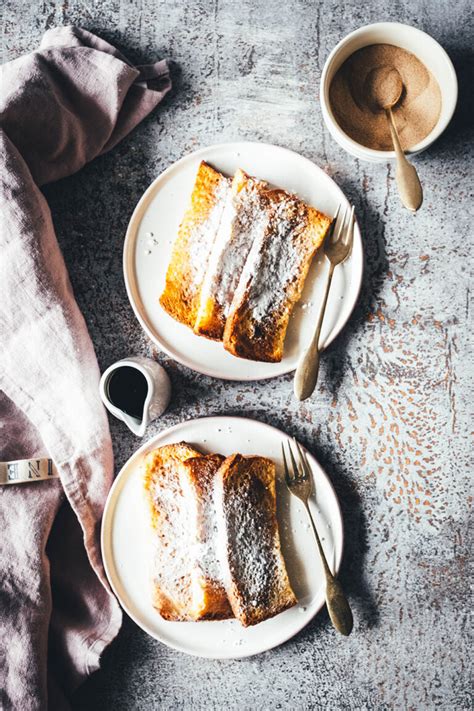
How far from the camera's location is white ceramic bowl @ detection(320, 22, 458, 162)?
1487 millimetres

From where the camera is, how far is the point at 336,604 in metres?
1.53

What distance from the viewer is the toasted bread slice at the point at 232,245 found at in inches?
59.3

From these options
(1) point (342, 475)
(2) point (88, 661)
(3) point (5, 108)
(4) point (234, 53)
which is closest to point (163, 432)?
(1) point (342, 475)

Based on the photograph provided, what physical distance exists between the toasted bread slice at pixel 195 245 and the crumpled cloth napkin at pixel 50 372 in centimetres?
24

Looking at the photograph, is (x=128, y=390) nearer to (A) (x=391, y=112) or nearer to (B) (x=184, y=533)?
(B) (x=184, y=533)

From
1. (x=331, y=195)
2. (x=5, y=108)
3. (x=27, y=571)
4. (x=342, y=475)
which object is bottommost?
(x=342, y=475)

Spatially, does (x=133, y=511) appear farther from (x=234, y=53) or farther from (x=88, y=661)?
(x=234, y=53)

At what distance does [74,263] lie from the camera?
1700mm

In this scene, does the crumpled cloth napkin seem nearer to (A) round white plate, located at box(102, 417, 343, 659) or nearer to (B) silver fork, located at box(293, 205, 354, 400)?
(A) round white plate, located at box(102, 417, 343, 659)

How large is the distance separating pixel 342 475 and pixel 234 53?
1.08 metres

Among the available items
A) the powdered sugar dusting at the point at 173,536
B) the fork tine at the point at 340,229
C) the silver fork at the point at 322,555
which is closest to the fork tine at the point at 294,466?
the silver fork at the point at 322,555

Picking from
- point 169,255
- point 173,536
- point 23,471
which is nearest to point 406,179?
point 169,255

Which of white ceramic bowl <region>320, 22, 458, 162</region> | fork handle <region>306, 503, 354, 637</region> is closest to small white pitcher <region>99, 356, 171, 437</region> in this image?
fork handle <region>306, 503, 354, 637</region>

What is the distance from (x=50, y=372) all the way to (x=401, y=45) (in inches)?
43.7
